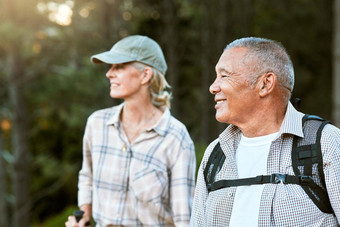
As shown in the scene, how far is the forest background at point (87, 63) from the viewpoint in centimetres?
1187

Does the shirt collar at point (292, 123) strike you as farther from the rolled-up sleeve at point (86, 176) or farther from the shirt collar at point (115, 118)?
the rolled-up sleeve at point (86, 176)

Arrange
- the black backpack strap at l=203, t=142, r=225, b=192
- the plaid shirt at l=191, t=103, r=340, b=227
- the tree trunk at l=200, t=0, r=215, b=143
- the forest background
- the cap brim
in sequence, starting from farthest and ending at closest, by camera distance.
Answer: the tree trunk at l=200, t=0, r=215, b=143
the forest background
the cap brim
the black backpack strap at l=203, t=142, r=225, b=192
the plaid shirt at l=191, t=103, r=340, b=227

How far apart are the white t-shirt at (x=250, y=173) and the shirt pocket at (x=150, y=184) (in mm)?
975

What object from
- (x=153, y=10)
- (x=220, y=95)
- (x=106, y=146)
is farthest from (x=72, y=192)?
(x=220, y=95)

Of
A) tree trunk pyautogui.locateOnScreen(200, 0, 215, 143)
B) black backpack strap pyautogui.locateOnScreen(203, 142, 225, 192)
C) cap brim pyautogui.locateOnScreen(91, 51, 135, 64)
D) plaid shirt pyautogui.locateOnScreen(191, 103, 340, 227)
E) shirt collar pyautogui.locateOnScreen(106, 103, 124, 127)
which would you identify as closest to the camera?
plaid shirt pyautogui.locateOnScreen(191, 103, 340, 227)

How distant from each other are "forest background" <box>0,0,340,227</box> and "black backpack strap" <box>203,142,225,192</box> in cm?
566

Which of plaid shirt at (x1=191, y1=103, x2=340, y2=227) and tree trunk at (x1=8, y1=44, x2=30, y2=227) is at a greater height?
plaid shirt at (x1=191, y1=103, x2=340, y2=227)

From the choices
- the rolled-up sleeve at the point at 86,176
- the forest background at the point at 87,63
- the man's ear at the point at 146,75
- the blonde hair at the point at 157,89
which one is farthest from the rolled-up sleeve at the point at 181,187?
the forest background at the point at 87,63

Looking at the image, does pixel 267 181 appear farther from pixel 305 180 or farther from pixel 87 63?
pixel 87 63

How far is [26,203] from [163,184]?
33.3ft

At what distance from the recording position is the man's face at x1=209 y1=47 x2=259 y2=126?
2.50m

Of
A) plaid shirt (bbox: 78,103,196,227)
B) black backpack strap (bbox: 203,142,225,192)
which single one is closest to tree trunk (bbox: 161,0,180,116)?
plaid shirt (bbox: 78,103,196,227)

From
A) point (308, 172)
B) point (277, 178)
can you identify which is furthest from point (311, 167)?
point (277, 178)

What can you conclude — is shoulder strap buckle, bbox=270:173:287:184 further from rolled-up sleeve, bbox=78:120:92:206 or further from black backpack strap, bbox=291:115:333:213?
rolled-up sleeve, bbox=78:120:92:206
